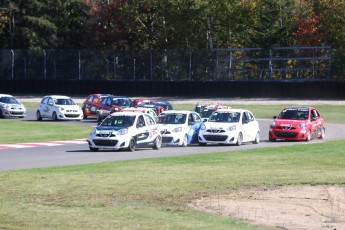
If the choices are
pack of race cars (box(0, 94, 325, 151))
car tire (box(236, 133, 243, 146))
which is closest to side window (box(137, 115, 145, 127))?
pack of race cars (box(0, 94, 325, 151))

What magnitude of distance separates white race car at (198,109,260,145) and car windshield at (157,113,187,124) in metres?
0.88

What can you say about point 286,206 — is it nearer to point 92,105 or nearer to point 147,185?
point 147,185

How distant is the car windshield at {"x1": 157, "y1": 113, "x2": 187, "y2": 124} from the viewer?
36.2 m

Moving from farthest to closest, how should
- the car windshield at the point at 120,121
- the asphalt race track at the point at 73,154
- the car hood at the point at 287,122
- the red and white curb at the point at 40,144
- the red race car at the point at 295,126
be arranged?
the car hood at the point at 287,122 → the red race car at the point at 295,126 → the red and white curb at the point at 40,144 → the car windshield at the point at 120,121 → the asphalt race track at the point at 73,154

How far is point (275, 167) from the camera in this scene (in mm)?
25359

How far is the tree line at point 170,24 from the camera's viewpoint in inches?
3098

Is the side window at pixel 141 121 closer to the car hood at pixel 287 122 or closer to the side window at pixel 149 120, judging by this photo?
the side window at pixel 149 120

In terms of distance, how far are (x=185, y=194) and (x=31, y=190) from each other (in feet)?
10.6

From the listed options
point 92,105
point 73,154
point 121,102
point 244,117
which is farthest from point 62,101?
point 73,154

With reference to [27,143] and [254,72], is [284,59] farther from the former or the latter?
[27,143]

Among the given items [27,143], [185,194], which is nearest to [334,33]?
[27,143]

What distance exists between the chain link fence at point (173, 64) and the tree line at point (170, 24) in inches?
107

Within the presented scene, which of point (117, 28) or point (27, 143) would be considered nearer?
point (27, 143)

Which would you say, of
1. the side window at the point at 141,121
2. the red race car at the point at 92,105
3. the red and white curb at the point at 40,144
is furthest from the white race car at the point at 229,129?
the red race car at the point at 92,105
